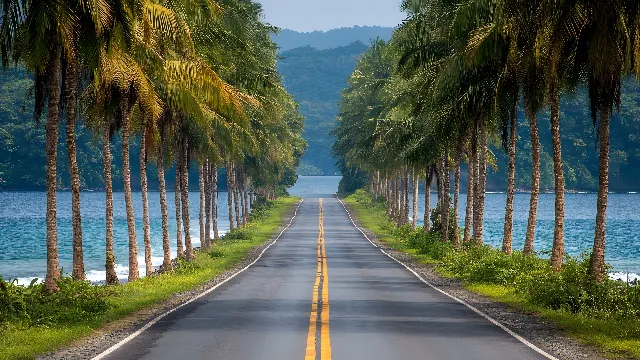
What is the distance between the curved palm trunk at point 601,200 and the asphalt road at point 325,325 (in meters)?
3.35

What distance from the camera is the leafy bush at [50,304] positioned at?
823 inches

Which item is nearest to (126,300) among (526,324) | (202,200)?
(526,324)

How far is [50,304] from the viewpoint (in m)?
22.5

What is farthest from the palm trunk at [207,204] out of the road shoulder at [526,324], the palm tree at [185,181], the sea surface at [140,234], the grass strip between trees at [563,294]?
the road shoulder at [526,324]

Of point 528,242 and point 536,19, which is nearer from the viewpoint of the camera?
point 536,19

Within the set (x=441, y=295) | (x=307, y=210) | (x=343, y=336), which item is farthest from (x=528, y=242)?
(x=307, y=210)

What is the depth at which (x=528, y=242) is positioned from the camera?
34.8 metres

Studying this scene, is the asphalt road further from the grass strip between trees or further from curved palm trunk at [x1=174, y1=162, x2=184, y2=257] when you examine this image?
curved palm trunk at [x1=174, y1=162, x2=184, y2=257]

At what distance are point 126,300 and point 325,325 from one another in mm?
8008

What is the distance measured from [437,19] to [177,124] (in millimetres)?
11722

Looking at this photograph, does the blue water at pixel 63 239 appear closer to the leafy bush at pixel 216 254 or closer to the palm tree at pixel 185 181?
the leafy bush at pixel 216 254

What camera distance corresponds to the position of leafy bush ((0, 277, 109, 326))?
2091 centimetres

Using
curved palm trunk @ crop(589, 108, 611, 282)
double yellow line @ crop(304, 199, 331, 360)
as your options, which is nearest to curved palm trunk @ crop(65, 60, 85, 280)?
double yellow line @ crop(304, 199, 331, 360)

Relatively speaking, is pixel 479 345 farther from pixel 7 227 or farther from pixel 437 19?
pixel 7 227
